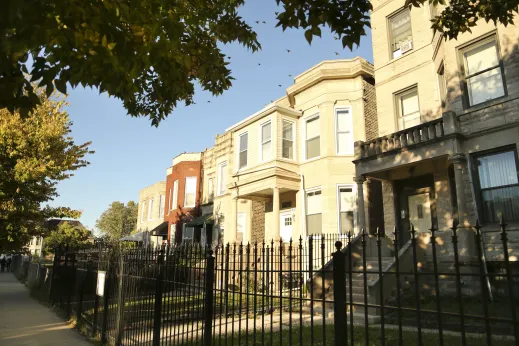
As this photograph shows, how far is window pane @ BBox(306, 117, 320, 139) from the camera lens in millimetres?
18172

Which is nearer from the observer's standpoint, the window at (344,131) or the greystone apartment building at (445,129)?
the greystone apartment building at (445,129)

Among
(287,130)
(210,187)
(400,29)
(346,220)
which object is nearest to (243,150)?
(287,130)

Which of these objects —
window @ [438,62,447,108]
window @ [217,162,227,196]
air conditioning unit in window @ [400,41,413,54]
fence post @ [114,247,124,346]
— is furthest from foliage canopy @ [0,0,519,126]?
window @ [217,162,227,196]

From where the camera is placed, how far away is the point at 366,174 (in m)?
14.2

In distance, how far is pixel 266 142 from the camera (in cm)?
1891

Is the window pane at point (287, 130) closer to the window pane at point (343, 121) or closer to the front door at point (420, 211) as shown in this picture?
the window pane at point (343, 121)

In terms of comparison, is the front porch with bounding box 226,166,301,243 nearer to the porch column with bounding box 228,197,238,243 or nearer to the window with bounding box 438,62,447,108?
the porch column with bounding box 228,197,238,243

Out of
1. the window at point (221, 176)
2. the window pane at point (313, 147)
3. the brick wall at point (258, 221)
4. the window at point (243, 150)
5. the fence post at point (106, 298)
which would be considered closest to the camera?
the fence post at point (106, 298)

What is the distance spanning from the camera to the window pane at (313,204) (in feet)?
56.4

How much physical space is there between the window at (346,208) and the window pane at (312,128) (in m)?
3.18

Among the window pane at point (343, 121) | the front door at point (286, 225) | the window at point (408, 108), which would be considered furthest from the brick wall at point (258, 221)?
the window at point (408, 108)

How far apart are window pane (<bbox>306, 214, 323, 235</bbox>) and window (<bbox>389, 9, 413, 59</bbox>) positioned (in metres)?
7.82

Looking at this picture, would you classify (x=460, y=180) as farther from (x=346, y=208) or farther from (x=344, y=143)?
(x=344, y=143)

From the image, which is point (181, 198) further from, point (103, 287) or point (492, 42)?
point (492, 42)
